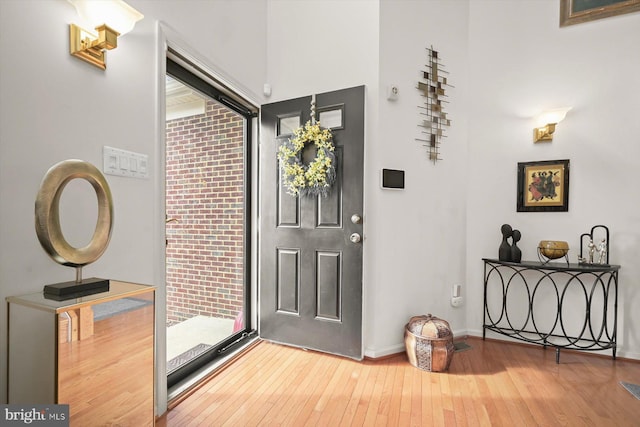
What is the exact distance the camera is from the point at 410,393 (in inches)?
73.5

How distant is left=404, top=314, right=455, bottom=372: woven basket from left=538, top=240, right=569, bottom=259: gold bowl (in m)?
1.09

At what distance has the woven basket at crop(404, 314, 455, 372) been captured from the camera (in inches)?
84.1

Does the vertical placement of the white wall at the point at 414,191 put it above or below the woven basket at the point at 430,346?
above

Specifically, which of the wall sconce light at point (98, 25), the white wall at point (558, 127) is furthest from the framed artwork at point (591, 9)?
the wall sconce light at point (98, 25)

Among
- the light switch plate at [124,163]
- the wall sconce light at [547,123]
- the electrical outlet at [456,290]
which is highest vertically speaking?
the wall sconce light at [547,123]

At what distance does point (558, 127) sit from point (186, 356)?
3639mm

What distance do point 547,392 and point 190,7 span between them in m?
3.26

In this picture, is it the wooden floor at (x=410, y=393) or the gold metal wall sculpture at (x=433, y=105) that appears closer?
the wooden floor at (x=410, y=393)

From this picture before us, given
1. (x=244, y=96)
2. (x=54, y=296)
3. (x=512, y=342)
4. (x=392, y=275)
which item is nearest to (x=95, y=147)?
(x=54, y=296)

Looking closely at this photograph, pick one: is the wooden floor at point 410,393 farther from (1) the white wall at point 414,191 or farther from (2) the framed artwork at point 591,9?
(2) the framed artwork at point 591,9

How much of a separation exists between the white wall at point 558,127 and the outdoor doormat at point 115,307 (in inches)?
110

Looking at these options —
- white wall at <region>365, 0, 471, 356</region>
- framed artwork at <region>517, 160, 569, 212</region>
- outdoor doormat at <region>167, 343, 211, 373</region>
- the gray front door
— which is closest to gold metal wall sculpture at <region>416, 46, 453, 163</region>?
white wall at <region>365, 0, 471, 356</region>

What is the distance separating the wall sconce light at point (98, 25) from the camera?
3.71 ft

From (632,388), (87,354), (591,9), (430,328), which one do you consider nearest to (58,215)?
(87,354)
